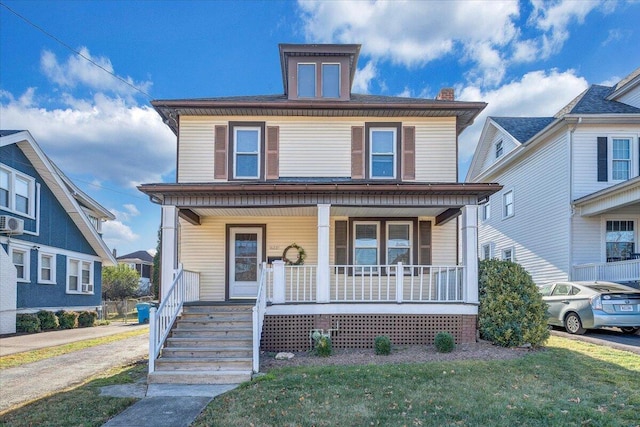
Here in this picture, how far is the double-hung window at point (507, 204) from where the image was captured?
19062 millimetres

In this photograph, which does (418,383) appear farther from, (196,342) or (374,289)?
(374,289)

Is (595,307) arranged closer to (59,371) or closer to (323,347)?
(323,347)

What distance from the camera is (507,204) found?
63.9 ft

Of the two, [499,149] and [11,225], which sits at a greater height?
[499,149]

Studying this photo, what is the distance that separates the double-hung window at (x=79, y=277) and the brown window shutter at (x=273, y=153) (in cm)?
1272

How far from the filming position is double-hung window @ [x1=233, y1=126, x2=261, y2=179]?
38.2ft

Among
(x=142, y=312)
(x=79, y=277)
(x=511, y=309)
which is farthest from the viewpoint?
(x=142, y=312)

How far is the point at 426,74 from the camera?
18.1 meters

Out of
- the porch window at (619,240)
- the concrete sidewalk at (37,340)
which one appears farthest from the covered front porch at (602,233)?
the concrete sidewalk at (37,340)

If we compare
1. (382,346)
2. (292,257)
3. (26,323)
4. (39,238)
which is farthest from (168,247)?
(39,238)

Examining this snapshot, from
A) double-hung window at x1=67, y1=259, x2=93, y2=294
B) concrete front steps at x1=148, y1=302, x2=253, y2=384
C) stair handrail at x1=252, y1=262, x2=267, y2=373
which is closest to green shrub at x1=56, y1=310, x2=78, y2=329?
double-hung window at x1=67, y1=259, x2=93, y2=294

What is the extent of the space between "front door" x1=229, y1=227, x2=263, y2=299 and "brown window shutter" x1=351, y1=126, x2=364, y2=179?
301 cm

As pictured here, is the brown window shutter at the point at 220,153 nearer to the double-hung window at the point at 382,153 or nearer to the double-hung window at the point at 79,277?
the double-hung window at the point at 382,153

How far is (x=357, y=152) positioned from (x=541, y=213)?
8.85m
